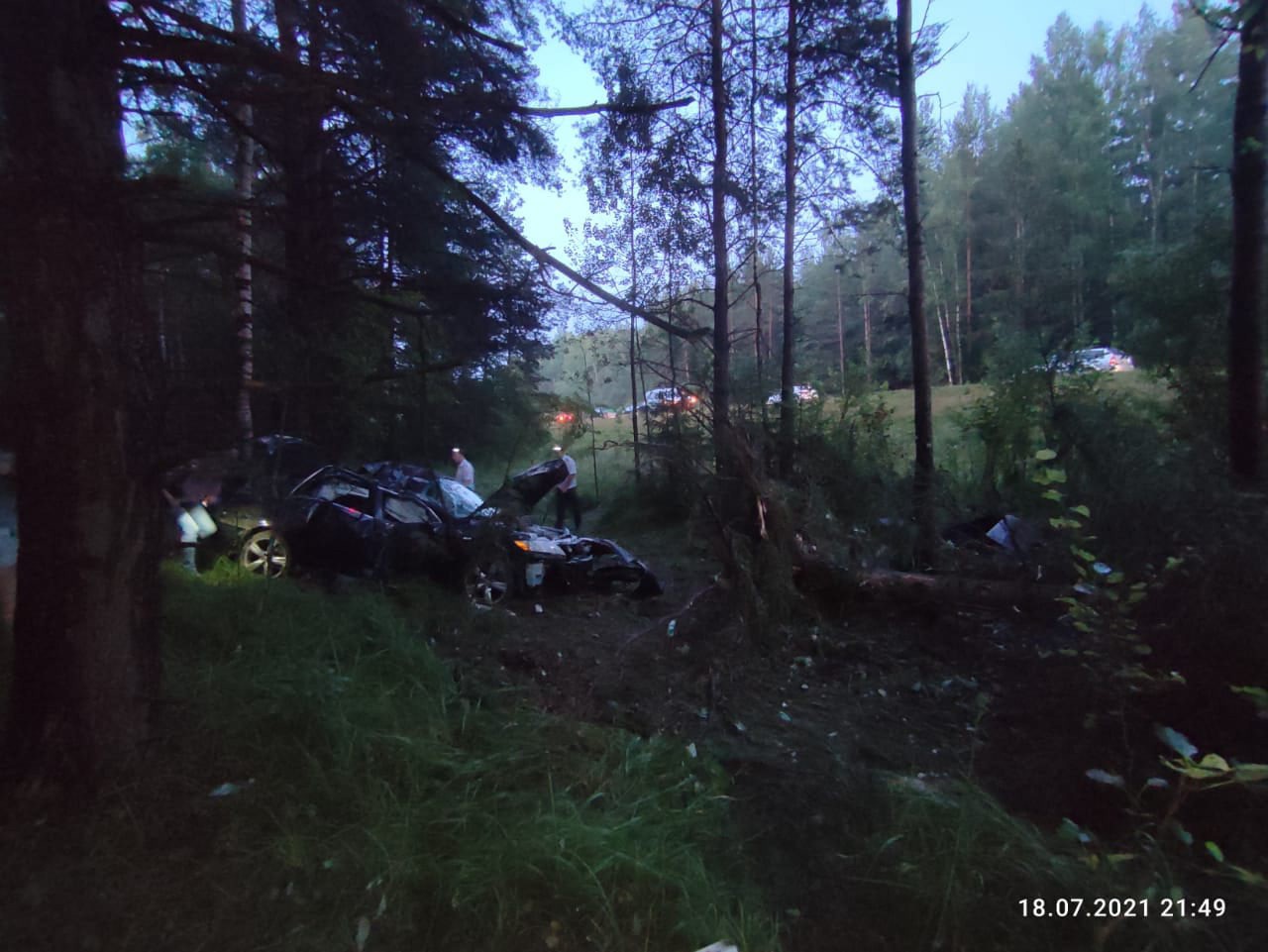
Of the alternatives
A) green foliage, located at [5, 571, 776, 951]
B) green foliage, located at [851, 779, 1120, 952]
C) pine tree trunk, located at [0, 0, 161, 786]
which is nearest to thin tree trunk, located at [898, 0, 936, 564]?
green foliage, located at [5, 571, 776, 951]

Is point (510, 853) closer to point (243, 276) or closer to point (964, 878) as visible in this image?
point (964, 878)

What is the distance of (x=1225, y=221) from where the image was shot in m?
11.4

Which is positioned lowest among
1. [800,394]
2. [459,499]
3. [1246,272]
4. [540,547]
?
[540,547]

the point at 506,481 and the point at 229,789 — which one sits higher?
the point at 506,481

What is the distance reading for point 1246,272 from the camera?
7434 millimetres

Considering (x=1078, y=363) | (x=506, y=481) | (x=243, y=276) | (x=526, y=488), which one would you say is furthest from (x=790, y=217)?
(x=243, y=276)

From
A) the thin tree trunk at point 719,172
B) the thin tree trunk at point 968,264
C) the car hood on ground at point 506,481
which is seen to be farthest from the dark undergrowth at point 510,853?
the thin tree trunk at point 968,264

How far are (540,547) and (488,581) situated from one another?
0.96m

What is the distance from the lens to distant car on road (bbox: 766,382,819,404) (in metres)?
14.5

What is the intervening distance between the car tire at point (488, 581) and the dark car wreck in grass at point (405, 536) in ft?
0.04

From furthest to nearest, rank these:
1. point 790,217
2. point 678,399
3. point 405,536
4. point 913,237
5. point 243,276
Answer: point 790,217, point 913,237, point 405,536, point 678,399, point 243,276

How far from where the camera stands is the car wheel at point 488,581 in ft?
27.3

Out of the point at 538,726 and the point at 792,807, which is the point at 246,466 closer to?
the point at 538,726

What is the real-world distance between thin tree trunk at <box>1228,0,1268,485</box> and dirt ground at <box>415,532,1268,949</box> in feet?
8.03
